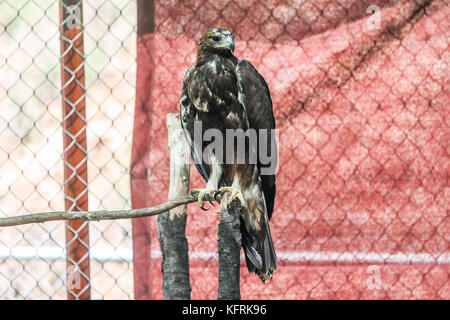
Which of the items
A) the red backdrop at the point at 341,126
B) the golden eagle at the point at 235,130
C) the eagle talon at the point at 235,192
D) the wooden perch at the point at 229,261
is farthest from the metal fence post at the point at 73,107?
the wooden perch at the point at 229,261

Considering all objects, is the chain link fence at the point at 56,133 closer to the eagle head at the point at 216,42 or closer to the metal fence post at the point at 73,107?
the metal fence post at the point at 73,107

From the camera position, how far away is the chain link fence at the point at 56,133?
2172 millimetres

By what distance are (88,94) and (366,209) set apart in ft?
3.68

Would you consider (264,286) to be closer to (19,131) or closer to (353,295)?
(353,295)

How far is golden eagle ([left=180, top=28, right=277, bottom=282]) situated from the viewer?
1.93 m

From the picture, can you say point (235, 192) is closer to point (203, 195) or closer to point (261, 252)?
point (203, 195)

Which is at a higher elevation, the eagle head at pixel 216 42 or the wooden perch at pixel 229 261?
the eagle head at pixel 216 42

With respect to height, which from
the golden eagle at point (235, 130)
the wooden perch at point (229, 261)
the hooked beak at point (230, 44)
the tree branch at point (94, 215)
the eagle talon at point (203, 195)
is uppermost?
the hooked beak at point (230, 44)

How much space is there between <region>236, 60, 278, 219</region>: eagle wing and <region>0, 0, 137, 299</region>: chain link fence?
1.53ft

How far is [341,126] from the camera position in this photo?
2059 mm

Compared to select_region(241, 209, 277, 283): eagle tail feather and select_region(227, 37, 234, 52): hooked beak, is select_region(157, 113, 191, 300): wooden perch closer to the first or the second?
select_region(227, 37, 234, 52): hooked beak

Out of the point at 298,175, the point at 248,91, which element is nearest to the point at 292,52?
the point at 248,91

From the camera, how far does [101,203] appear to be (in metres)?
2.19

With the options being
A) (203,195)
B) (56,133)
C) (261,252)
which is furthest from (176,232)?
(56,133)
